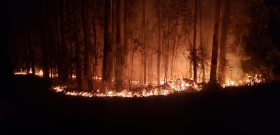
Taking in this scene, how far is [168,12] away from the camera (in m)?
14.1

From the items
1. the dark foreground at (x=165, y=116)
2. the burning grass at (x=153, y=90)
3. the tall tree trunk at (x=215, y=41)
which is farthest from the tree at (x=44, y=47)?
the dark foreground at (x=165, y=116)

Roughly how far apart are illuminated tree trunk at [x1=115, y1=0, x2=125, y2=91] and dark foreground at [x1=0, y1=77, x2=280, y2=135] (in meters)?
4.14

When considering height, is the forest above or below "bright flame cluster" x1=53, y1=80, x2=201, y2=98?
Result: above

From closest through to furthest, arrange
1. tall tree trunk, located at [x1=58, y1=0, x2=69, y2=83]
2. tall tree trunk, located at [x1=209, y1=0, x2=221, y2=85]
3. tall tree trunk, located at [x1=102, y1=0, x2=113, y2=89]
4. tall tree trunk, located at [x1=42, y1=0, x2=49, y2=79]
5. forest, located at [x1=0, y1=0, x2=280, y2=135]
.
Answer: forest, located at [x1=0, y1=0, x2=280, y2=135], tall tree trunk, located at [x1=102, y1=0, x2=113, y2=89], tall tree trunk, located at [x1=209, y1=0, x2=221, y2=85], tall tree trunk, located at [x1=58, y1=0, x2=69, y2=83], tall tree trunk, located at [x1=42, y1=0, x2=49, y2=79]

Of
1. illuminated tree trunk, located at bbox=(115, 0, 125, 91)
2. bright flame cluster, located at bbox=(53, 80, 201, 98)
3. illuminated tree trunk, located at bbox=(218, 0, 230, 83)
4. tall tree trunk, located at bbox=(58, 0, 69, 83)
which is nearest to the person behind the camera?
bright flame cluster, located at bbox=(53, 80, 201, 98)

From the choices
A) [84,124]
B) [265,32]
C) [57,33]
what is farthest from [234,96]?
[57,33]

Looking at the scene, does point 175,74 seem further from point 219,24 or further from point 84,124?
point 84,124

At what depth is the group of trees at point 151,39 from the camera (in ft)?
42.9

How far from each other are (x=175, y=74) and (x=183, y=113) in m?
8.36

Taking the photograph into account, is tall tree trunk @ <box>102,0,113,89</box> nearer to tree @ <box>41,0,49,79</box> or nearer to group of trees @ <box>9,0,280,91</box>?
group of trees @ <box>9,0,280,91</box>

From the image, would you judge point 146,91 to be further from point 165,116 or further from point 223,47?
point 165,116

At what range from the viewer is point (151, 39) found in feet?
49.4

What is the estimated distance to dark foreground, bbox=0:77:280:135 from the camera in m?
6.10

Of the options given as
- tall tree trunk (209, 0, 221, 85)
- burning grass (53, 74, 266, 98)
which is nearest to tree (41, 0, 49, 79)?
burning grass (53, 74, 266, 98)
